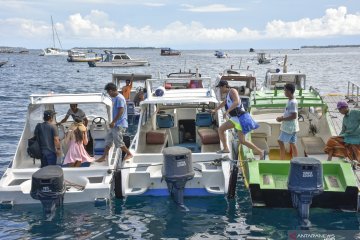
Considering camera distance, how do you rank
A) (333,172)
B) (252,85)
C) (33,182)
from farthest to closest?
(252,85)
(333,172)
(33,182)

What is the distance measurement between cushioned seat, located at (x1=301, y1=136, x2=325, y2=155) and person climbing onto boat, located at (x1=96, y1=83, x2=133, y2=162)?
451cm

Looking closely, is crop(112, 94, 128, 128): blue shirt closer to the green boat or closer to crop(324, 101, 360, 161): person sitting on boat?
the green boat

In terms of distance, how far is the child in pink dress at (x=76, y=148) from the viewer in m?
11.3

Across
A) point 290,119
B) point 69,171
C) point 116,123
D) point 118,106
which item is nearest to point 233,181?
point 290,119

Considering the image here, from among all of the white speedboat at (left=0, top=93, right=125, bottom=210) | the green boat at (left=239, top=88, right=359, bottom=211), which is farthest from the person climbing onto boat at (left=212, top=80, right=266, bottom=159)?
the white speedboat at (left=0, top=93, right=125, bottom=210)

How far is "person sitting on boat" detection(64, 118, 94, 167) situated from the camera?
1132 centimetres

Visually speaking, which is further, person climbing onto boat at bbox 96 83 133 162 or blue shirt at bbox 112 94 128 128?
blue shirt at bbox 112 94 128 128

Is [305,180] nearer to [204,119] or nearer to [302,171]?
[302,171]

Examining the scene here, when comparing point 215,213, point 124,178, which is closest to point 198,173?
point 215,213

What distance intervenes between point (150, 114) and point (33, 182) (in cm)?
610

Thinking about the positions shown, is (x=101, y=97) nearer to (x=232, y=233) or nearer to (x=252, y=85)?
(x=232, y=233)

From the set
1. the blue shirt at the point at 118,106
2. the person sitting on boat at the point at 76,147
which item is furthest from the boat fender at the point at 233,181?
the person sitting on boat at the point at 76,147

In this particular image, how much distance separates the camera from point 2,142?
19.5 metres

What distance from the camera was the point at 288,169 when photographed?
10375 millimetres
